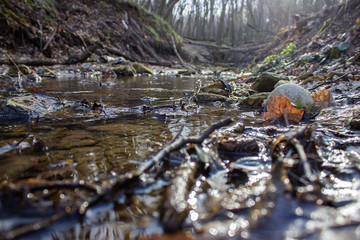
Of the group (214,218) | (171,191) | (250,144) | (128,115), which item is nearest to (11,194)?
(171,191)

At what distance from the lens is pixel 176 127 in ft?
5.94

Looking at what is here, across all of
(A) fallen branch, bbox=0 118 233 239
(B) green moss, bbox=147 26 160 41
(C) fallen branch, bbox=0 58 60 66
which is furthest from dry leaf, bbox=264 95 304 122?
(B) green moss, bbox=147 26 160 41

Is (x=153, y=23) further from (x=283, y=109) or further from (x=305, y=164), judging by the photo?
(x=305, y=164)

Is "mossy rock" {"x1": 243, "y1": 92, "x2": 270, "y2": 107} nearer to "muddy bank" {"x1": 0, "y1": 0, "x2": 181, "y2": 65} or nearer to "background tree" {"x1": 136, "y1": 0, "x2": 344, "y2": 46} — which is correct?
"muddy bank" {"x1": 0, "y1": 0, "x2": 181, "y2": 65}

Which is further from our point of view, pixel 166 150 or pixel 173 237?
pixel 166 150

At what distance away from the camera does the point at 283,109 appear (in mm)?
1912

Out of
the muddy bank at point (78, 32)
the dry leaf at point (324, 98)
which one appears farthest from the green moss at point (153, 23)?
the dry leaf at point (324, 98)

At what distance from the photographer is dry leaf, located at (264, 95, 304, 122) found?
6.36 ft

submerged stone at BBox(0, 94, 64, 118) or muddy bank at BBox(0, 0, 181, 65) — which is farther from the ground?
muddy bank at BBox(0, 0, 181, 65)

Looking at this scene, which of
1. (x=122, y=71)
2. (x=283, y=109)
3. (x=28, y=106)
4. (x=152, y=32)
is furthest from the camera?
(x=152, y=32)

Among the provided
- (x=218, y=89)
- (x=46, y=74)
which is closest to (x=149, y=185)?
(x=218, y=89)

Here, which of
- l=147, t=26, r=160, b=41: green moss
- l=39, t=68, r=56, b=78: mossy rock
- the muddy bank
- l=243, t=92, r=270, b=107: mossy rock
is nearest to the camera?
l=243, t=92, r=270, b=107: mossy rock

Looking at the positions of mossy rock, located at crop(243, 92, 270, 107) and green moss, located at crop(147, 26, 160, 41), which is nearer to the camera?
mossy rock, located at crop(243, 92, 270, 107)

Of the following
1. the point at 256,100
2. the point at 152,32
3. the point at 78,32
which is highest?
the point at 152,32
